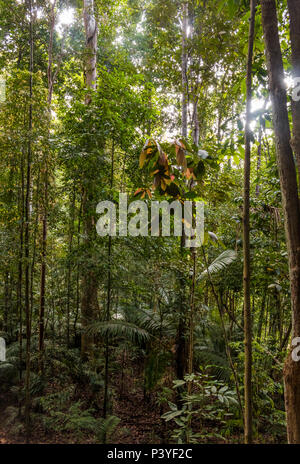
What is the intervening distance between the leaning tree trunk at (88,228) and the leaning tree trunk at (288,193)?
3021mm

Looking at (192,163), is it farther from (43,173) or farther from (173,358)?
(173,358)

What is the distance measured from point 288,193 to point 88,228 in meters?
3.49

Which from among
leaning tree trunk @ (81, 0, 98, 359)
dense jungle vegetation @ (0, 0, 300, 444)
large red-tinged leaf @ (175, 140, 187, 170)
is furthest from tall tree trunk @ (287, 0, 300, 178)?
leaning tree trunk @ (81, 0, 98, 359)

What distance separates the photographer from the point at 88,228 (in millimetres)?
4312

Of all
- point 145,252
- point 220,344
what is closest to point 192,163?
point 145,252

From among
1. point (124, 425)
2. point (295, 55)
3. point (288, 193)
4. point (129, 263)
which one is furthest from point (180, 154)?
point (124, 425)

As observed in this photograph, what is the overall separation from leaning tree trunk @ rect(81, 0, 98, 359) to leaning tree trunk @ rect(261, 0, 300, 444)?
302 centimetres

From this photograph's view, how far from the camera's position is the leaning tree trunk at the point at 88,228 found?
4087 millimetres

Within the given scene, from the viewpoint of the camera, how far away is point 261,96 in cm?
212

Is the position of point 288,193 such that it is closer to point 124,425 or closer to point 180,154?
point 180,154

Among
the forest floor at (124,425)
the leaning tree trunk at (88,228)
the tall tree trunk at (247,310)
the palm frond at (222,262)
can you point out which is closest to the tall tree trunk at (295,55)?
the tall tree trunk at (247,310)

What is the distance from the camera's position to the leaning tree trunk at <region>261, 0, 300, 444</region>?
3.58 feet

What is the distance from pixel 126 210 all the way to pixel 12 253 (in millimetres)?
1576

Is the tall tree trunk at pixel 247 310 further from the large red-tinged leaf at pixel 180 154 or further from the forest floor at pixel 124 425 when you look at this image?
the forest floor at pixel 124 425
